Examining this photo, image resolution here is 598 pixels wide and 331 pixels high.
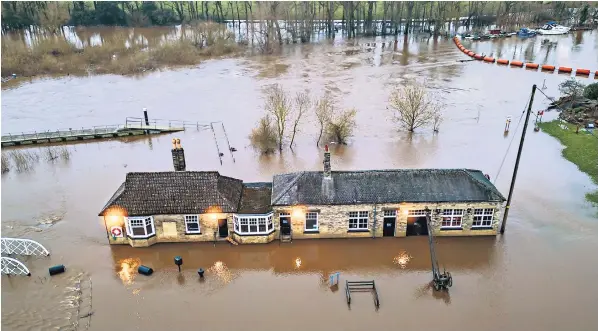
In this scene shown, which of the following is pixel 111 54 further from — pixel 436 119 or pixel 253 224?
pixel 253 224

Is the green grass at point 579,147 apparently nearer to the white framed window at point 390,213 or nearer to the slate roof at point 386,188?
the slate roof at point 386,188

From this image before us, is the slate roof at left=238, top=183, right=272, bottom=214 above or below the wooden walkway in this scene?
above

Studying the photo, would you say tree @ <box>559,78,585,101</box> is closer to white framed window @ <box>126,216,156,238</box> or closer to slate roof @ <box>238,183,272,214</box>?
slate roof @ <box>238,183,272,214</box>

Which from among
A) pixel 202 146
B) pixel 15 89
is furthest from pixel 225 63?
pixel 202 146

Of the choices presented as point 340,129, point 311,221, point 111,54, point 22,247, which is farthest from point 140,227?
point 111,54

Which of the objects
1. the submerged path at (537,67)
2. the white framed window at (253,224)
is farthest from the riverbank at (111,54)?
the white framed window at (253,224)

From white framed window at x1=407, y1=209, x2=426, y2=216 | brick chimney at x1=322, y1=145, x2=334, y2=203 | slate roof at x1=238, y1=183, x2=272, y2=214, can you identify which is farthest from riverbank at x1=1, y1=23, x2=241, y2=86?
white framed window at x1=407, y1=209, x2=426, y2=216
